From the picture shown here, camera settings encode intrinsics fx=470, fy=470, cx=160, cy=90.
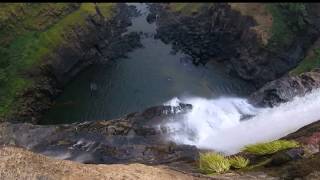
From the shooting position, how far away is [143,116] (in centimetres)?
5166

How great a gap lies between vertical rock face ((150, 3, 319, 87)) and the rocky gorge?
0.17 meters

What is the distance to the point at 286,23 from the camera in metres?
83.8

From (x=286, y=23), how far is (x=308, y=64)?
14506 millimetres

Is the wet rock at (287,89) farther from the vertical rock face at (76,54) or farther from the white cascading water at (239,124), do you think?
the vertical rock face at (76,54)

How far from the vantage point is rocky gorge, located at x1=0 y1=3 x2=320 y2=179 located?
29.6m

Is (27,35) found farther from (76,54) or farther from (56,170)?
(56,170)

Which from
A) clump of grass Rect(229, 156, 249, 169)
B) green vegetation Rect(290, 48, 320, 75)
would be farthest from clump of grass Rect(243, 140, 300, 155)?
green vegetation Rect(290, 48, 320, 75)

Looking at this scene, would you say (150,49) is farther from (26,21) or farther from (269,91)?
(269,91)

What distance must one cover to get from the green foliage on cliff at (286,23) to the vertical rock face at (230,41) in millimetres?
1101

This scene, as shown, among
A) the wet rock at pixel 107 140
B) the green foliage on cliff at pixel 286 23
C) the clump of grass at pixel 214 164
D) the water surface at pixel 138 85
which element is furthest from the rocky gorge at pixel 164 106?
the water surface at pixel 138 85

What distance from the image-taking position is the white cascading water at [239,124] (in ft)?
155

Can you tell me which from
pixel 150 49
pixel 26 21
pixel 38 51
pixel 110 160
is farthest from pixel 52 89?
pixel 110 160

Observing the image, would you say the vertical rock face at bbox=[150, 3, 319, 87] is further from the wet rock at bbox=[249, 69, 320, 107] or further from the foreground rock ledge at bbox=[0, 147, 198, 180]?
the foreground rock ledge at bbox=[0, 147, 198, 180]

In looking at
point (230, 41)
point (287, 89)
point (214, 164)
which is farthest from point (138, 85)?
point (214, 164)
